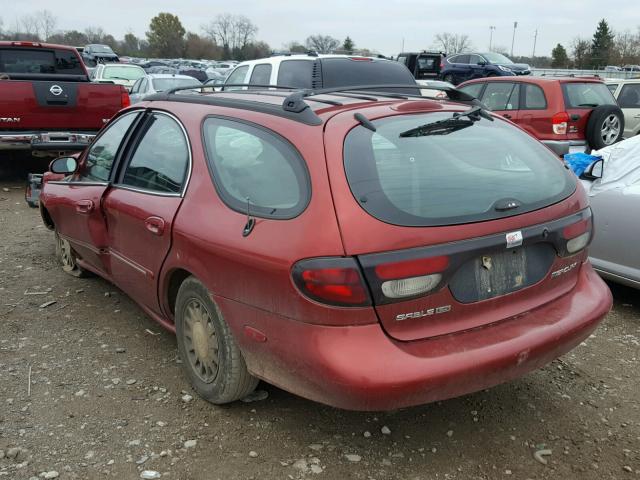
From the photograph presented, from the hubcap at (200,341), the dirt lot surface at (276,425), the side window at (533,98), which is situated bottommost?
the dirt lot surface at (276,425)

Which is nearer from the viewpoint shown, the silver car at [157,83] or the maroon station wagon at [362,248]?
the maroon station wagon at [362,248]

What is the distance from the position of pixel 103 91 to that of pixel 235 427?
6.62 m

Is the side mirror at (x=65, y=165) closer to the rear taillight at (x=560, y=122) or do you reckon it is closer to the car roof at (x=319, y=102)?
the car roof at (x=319, y=102)

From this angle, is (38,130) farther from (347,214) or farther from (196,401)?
(347,214)

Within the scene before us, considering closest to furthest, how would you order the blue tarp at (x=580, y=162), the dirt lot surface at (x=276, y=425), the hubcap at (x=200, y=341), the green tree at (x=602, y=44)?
the dirt lot surface at (x=276, y=425)
the hubcap at (x=200, y=341)
the blue tarp at (x=580, y=162)
the green tree at (x=602, y=44)

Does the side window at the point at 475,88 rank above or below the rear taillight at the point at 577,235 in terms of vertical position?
above

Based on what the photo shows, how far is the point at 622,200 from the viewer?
437 cm

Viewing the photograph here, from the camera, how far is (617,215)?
4.37 metres

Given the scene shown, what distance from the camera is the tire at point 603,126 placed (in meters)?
8.45

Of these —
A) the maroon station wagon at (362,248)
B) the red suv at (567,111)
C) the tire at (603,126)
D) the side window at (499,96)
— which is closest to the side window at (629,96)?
the red suv at (567,111)

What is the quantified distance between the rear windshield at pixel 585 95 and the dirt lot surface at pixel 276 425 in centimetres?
582

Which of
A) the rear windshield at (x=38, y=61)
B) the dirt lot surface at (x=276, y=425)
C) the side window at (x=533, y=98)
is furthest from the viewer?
the rear windshield at (x=38, y=61)

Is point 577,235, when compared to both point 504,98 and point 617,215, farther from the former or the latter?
point 504,98

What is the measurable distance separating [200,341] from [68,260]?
248 centimetres
